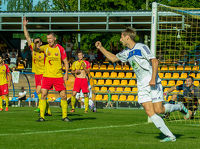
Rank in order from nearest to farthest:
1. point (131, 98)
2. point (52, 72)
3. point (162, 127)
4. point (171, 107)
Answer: point (162, 127)
point (171, 107)
point (52, 72)
point (131, 98)

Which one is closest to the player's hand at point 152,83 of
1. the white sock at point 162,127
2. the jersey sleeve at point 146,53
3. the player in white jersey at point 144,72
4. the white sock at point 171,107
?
the player in white jersey at point 144,72

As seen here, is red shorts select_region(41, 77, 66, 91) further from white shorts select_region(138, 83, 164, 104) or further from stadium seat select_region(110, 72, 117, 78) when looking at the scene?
stadium seat select_region(110, 72, 117, 78)

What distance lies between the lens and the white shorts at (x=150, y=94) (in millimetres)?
7315

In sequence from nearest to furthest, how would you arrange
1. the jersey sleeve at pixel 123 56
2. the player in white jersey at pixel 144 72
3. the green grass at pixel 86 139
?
the green grass at pixel 86 139
the player in white jersey at pixel 144 72
the jersey sleeve at pixel 123 56

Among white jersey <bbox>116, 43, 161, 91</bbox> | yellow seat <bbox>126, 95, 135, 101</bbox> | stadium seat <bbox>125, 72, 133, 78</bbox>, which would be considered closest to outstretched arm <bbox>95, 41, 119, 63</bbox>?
white jersey <bbox>116, 43, 161, 91</bbox>

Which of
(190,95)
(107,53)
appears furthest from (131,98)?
(107,53)

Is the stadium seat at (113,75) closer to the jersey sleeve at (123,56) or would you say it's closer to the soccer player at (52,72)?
the soccer player at (52,72)

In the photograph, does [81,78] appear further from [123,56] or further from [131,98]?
[131,98]

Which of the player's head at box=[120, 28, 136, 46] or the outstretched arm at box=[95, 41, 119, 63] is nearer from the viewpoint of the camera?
the player's head at box=[120, 28, 136, 46]

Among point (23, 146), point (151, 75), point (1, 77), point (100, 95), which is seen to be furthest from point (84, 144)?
point (100, 95)

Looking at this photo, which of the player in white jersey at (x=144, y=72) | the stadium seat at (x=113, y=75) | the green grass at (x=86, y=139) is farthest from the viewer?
the stadium seat at (x=113, y=75)

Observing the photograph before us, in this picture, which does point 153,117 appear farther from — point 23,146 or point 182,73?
point 182,73

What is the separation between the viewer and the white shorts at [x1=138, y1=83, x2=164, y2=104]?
731 cm

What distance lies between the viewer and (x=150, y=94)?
739 cm
